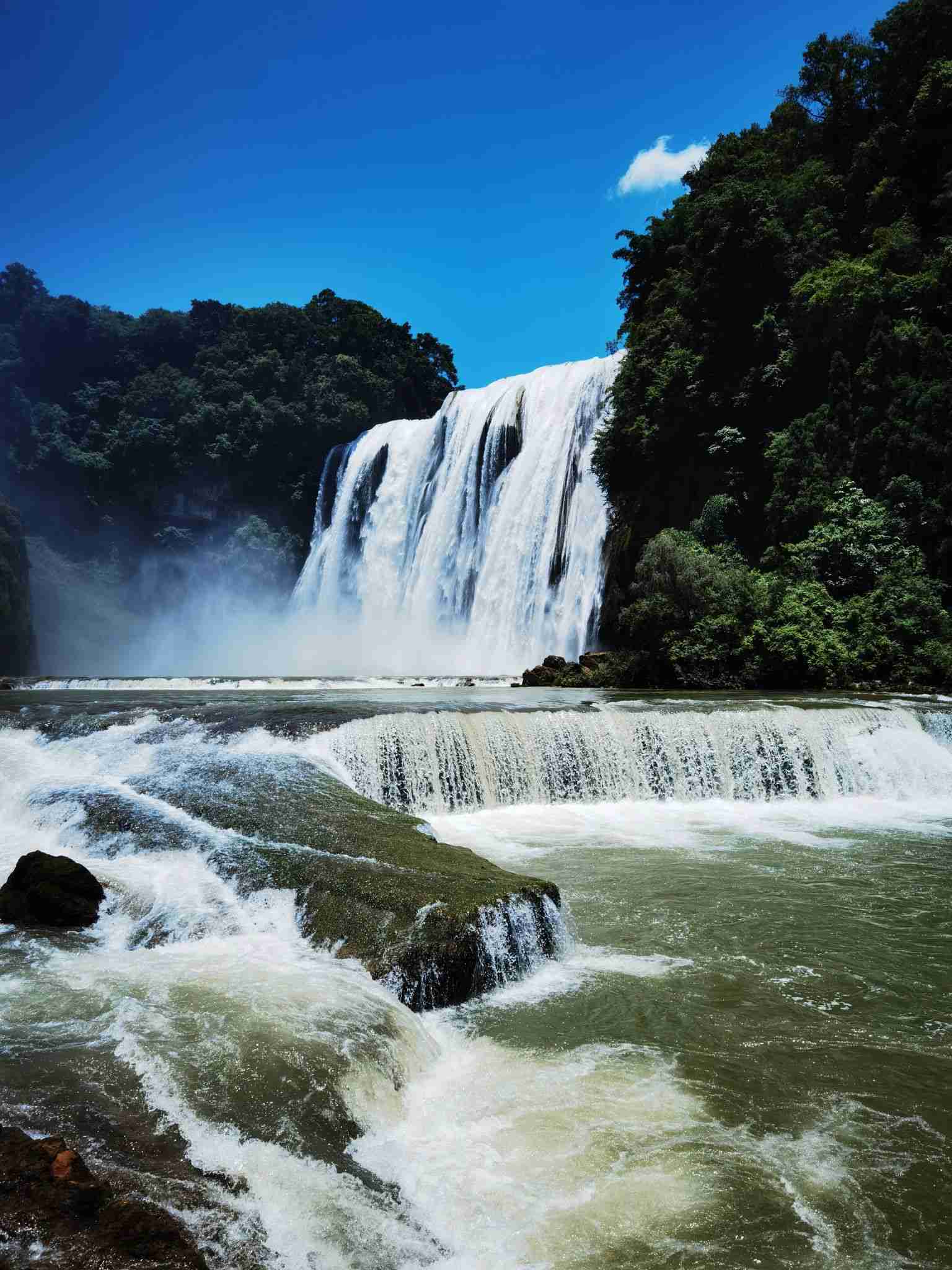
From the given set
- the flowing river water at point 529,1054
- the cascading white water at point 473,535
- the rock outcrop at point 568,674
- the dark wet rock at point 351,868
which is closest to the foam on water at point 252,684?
the rock outcrop at point 568,674

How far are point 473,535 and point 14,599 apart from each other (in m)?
18.5

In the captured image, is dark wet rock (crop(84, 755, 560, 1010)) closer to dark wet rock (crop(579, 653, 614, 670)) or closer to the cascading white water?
dark wet rock (crop(579, 653, 614, 670))

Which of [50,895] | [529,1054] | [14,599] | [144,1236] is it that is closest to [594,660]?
[50,895]

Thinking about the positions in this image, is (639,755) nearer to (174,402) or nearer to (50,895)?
(50,895)

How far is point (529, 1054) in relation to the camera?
4328 mm

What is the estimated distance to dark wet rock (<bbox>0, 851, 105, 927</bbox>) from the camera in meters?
5.68

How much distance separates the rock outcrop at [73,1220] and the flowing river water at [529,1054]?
216 mm

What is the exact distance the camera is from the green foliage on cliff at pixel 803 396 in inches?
728

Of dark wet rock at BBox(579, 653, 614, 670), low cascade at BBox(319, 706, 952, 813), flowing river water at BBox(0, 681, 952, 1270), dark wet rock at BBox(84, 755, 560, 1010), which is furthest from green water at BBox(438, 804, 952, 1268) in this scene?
dark wet rock at BBox(579, 653, 614, 670)

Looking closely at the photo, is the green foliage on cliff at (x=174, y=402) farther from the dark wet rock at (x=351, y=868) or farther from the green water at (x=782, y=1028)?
the green water at (x=782, y=1028)

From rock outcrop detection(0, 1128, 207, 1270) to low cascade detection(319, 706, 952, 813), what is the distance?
7717 mm

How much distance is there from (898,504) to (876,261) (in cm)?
661

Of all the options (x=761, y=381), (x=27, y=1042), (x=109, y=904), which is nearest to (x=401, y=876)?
(x=109, y=904)

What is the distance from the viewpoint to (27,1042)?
389cm
